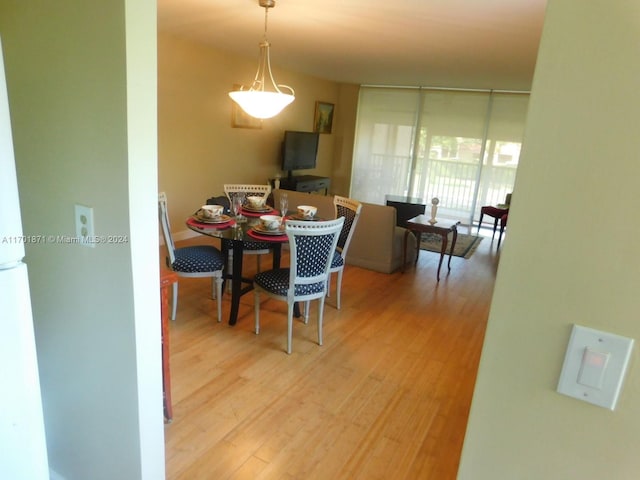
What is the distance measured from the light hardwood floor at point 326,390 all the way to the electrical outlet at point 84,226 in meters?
1.16

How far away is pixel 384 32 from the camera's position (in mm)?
3693

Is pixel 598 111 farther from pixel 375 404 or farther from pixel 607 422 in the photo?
pixel 375 404

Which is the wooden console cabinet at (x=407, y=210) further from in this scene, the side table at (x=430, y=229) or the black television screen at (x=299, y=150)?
the black television screen at (x=299, y=150)

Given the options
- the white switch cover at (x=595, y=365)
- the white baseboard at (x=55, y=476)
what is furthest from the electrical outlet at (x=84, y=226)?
the white switch cover at (x=595, y=365)

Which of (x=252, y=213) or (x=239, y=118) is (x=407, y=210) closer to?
(x=239, y=118)

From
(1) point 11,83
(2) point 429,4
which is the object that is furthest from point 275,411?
(2) point 429,4

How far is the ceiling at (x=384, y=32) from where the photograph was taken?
292 cm

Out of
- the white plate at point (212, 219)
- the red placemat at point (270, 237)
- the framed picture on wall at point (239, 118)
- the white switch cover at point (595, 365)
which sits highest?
the framed picture on wall at point (239, 118)

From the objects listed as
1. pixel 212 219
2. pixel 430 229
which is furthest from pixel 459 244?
pixel 212 219

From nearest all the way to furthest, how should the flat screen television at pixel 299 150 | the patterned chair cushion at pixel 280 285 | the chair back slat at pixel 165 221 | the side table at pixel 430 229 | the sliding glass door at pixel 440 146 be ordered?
the patterned chair cushion at pixel 280 285 → the chair back slat at pixel 165 221 → the side table at pixel 430 229 → the flat screen television at pixel 299 150 → the sliding glass door at pixel 440 146

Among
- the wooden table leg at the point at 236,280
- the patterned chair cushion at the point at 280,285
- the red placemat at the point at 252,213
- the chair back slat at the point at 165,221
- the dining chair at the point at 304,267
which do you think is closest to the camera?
the dining chair at the point at 304,267

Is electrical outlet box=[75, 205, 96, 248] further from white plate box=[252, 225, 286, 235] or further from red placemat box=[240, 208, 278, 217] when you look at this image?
red placemat box=[240, 208, 278, 217]

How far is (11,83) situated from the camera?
4.45ft

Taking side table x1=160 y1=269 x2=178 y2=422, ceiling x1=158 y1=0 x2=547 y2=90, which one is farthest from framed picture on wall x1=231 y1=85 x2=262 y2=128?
side table x1=160 y1=269 x2=178 y2=422
